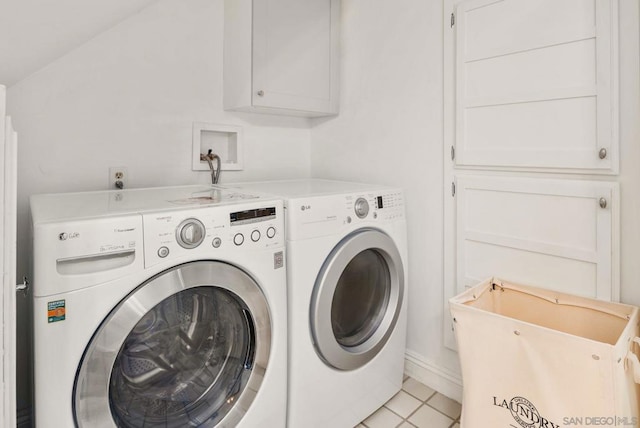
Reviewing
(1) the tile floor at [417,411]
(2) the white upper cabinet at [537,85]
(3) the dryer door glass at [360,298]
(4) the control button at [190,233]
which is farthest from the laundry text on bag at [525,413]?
(4) the control button at [190,233]

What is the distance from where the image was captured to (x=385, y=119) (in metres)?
2.03

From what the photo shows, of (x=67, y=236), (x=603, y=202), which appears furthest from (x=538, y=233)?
(x=67, y=236)

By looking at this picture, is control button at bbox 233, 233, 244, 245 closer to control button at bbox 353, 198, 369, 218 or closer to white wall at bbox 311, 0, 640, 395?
control button at bbox 353, 198, 369, 218

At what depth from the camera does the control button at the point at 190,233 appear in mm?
1079

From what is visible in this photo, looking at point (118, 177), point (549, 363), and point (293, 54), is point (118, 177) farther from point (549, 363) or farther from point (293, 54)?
point (549, 363)

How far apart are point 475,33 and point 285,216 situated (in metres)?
1.14

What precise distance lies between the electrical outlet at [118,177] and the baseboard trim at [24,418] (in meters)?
0.96

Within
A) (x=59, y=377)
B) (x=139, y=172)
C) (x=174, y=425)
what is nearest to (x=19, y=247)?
(x=139, y=172)

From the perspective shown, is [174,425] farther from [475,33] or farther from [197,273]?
[475,33]

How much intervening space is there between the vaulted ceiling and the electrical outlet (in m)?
0.47

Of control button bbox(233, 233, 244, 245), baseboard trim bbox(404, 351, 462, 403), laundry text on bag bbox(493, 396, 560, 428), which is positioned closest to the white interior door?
control button bbox(233, 233, 244, 245)

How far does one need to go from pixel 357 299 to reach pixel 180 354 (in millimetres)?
768

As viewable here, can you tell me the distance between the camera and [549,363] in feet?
3.70

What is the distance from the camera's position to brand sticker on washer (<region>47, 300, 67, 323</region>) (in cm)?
90
